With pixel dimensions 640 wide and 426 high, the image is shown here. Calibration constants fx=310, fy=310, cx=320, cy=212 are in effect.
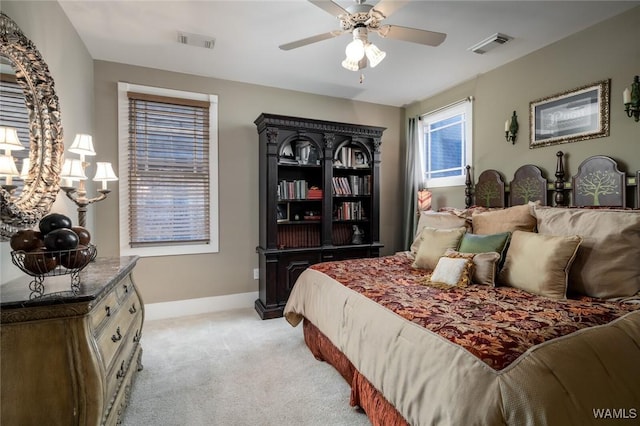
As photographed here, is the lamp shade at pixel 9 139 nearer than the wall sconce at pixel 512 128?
Yes

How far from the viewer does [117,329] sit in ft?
5.51

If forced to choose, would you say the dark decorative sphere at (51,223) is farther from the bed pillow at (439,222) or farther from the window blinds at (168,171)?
the bed pillow at (439,222)

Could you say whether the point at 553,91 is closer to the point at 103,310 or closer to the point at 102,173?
the point at 103,310

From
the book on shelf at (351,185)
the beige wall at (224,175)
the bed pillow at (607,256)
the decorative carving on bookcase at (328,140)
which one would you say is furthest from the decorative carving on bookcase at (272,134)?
the bed pillow at (607,256)

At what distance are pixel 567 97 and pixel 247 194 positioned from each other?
130 inches

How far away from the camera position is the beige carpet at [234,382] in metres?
1.82

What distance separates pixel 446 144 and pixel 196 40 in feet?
10.2

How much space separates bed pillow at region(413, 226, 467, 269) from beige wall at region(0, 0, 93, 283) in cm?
256

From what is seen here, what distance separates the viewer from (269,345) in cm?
274

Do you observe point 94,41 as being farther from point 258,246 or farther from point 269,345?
point 269,345

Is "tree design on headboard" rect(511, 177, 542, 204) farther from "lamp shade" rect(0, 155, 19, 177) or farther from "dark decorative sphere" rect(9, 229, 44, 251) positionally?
"lamp shade" rect(0, 155, 19, 177)

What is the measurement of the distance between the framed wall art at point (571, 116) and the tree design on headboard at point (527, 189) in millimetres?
346

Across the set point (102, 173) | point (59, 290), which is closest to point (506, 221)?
point (59, 290)

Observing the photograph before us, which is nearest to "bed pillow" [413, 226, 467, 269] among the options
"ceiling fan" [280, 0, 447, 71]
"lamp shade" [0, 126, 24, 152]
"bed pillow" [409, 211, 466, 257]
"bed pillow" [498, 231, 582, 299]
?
"bed pillow" [409, 211, 466, 257]
